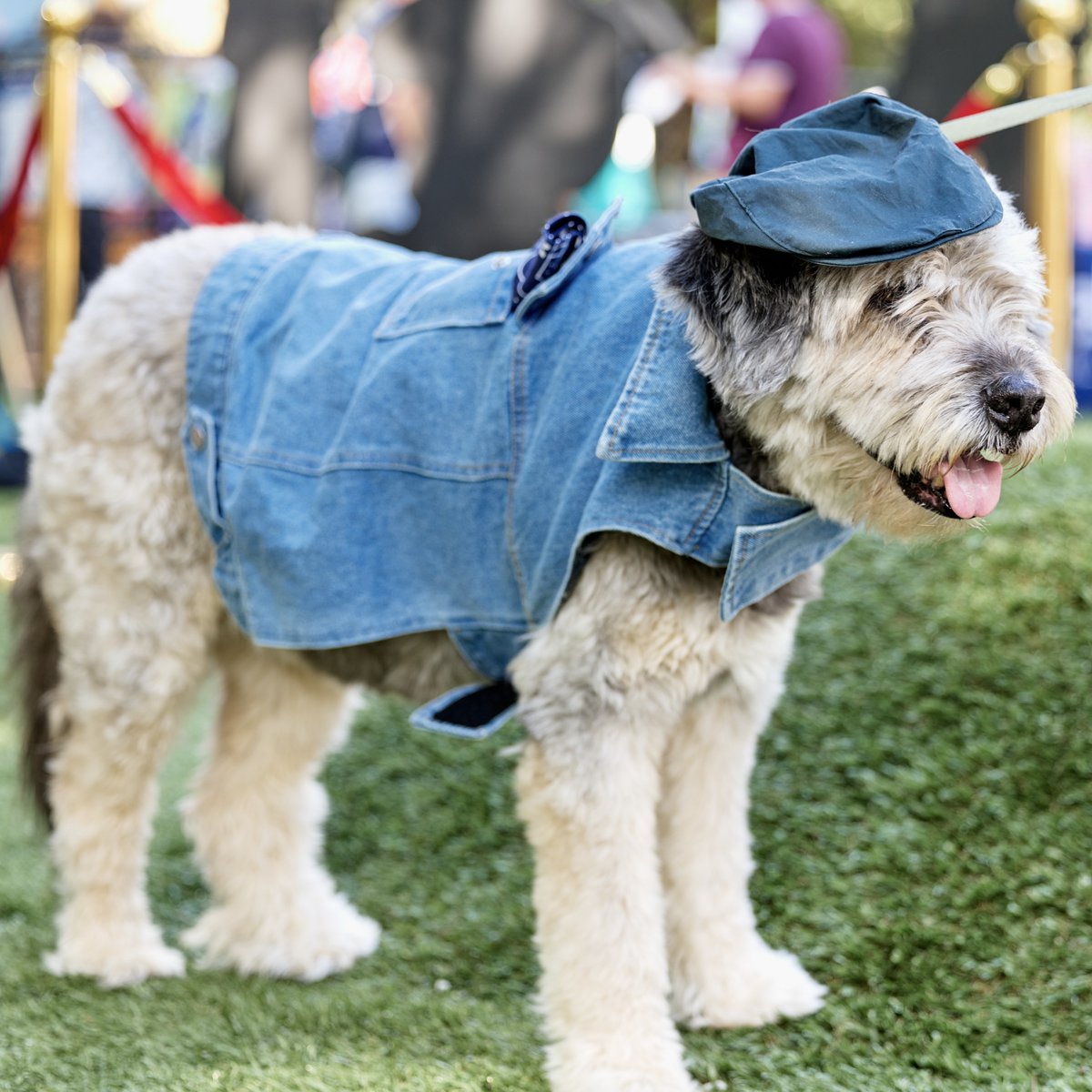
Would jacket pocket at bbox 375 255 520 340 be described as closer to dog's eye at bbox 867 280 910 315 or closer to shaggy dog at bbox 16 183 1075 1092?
shaggy dog at bbox 16 183 1075 1092

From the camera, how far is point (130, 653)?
3279mm

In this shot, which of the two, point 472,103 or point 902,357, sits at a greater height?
point 472,103

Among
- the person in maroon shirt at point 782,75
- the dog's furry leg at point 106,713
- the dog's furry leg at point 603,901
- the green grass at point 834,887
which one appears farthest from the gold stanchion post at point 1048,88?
the dog's furry leg at point 106,713

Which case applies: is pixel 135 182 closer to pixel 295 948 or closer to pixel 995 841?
pixel 295 948

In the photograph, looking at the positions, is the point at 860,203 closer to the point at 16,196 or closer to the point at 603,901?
the point at 603,901

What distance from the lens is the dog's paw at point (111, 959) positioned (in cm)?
344

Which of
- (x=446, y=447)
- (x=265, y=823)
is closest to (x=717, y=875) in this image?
(x=446, y=447)

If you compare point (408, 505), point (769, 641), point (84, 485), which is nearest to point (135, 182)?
point (84, 485)

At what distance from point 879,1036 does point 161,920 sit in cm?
213

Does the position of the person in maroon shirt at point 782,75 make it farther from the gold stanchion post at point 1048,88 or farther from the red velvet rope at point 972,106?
the gold stanchion post at point 1048,88

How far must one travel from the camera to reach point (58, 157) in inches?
252

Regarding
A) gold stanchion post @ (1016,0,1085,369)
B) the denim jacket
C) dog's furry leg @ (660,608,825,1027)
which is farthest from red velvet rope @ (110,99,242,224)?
dog's furry leg @ (660,608,825,1027)

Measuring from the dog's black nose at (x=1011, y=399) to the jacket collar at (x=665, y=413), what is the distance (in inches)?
20.0

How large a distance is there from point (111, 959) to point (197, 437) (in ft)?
4.55
